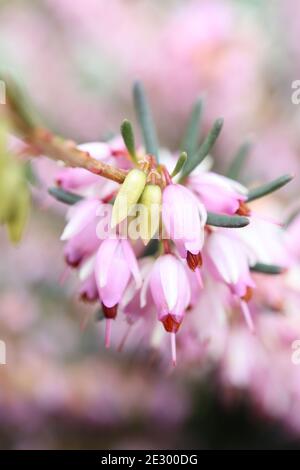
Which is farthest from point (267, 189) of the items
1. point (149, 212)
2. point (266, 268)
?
point (149, 212)

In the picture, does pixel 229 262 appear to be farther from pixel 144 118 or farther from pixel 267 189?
pixel 144 118

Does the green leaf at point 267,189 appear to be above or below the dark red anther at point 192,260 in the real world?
above

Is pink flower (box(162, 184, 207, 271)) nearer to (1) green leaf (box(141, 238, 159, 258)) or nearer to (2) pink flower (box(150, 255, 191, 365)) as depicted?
(2) pink flower (box(150, 255, 191, 365))

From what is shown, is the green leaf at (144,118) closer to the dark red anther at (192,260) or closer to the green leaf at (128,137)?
the green leaf at (128,137)

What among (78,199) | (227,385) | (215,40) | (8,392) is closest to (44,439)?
(8,392)

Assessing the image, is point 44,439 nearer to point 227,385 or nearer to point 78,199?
point 227,385

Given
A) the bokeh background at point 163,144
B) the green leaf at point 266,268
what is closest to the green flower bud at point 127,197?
the green leaf at point 266,268
